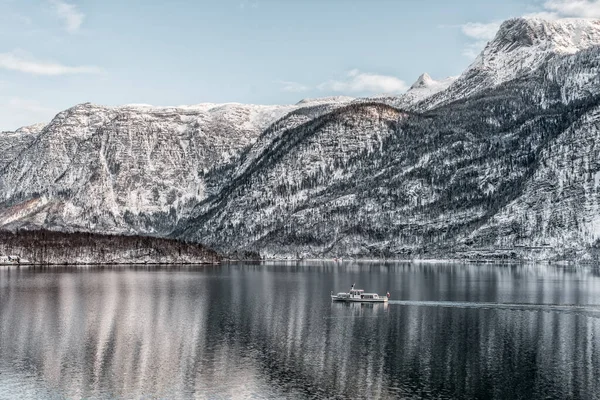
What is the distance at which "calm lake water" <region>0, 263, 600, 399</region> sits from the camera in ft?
244

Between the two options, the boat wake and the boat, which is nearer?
the boat wake

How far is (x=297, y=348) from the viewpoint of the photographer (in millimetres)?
96188

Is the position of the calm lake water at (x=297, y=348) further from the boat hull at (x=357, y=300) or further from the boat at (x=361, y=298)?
the boat at (x=361, y=298)

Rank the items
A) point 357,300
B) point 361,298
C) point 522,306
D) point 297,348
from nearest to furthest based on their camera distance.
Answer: point 297,348 → point 522,306 → point 357,300 → point 361,298

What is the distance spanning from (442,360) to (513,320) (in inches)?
1636

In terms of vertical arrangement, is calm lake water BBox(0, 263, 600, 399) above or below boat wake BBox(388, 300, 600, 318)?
below

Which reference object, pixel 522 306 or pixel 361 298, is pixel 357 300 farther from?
pixel 522 306

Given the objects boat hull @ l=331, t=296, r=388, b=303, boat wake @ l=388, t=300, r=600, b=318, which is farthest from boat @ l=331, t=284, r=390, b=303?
boat wake @ l=388, t=300, r=600, b=318

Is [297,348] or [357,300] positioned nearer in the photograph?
[297,348]

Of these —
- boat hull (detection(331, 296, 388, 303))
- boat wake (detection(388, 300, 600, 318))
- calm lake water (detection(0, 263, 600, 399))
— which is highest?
boat wake (detection(388, 300, 600, 318))

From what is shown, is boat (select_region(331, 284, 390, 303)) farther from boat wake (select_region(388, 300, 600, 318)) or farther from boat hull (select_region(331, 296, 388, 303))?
boat wake (select_region(388, 300, 600, 318))

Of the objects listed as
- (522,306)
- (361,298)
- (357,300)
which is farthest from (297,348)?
(522,306)

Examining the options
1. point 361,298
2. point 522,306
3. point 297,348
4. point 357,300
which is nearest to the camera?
point 297,348

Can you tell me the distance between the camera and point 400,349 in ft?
313
